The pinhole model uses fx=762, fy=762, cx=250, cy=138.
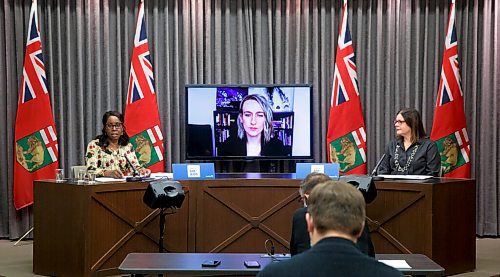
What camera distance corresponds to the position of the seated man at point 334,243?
2.00 m

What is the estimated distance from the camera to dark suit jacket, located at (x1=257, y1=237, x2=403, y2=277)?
200cm

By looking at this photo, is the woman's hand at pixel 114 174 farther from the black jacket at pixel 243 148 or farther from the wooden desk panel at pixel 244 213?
the black jacket at pixel 243 148

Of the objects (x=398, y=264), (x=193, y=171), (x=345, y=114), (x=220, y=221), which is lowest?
(x=220, y=221)

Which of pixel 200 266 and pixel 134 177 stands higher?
pixel 134 177

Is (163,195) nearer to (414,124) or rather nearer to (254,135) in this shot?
(414,124)

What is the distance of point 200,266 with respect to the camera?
12.4 feet

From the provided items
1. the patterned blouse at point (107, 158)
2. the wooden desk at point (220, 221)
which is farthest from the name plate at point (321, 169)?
the patterned blouse at point (107, 158)

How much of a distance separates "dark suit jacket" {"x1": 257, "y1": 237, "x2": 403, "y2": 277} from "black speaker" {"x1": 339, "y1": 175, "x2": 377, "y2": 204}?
11.5ft

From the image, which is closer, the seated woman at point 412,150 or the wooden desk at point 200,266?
the wooden desk at point 200,266

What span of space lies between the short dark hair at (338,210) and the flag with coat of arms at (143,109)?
19.9 feet

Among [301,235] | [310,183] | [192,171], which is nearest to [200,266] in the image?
A: [301,235]

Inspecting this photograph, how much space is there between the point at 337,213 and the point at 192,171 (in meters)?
4.26

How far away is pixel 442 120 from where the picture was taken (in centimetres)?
818

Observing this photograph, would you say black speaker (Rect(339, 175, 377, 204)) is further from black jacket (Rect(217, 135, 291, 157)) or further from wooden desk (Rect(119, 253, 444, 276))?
black jacket (Rect(217, 135, 291, 157))
